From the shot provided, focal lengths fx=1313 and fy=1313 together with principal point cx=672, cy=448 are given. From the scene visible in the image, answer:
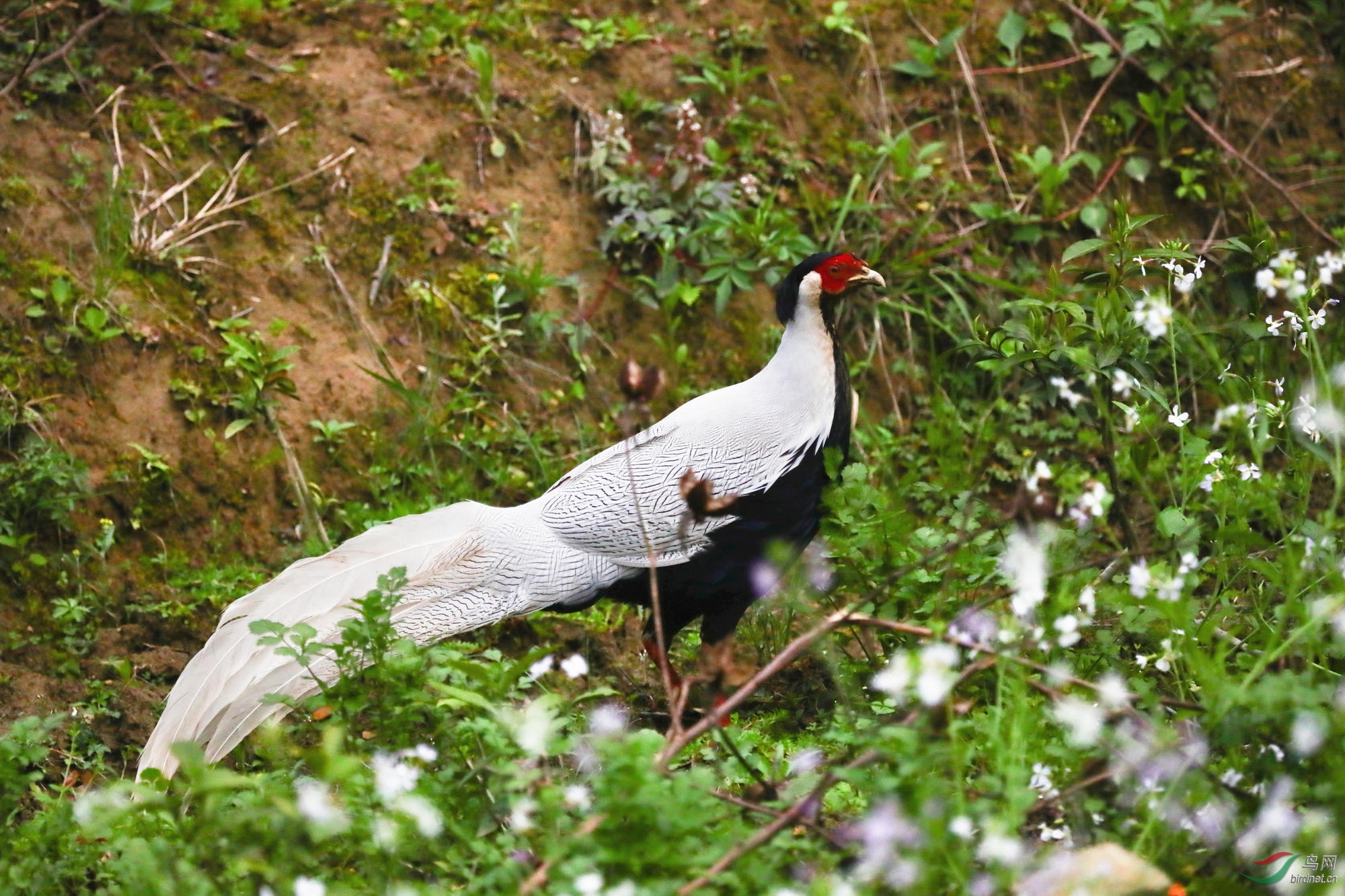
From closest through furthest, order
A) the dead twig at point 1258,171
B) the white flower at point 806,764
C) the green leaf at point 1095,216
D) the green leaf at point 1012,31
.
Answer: the white flower at point 806,764 → the green leaf at point 1095,216 → the dead twig at point 1258,171 → the green leaf at point 1012,31

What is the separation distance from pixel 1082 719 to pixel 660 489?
75.6 inches

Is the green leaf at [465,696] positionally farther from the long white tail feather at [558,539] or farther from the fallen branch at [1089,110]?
the fallen branch at [1089,110]

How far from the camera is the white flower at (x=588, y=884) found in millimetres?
1769

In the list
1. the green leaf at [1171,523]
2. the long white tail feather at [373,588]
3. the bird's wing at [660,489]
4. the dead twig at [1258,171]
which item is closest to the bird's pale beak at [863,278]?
the bird's wing at [660,489]

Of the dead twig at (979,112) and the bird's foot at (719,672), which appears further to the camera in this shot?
the dead twig at (979,112)

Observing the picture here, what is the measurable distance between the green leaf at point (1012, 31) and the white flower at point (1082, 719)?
14.6 ft

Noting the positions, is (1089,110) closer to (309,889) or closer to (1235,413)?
(1235,413)

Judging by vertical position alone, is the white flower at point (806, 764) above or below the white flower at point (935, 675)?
below

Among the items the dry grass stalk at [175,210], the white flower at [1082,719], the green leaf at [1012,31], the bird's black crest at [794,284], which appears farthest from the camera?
the green leaf at [1012,31]

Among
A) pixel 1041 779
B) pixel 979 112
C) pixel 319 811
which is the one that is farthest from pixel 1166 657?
pixel 979 112

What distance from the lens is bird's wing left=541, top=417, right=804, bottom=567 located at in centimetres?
366

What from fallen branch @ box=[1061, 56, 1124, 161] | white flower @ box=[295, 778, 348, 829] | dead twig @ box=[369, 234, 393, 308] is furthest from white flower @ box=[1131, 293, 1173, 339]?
fallen branch @ box=[1061, 56, 1124, 161]

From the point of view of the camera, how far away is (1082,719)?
74.5 inches

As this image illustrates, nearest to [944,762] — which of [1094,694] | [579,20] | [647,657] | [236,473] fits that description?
[1094,694]
